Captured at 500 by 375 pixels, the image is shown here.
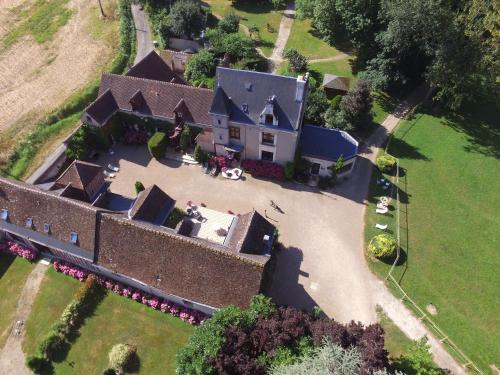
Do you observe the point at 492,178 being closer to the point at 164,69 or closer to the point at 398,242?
the point at 398,242

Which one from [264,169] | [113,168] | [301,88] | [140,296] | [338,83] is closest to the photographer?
[140,296]

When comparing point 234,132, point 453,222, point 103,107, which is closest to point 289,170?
point 234,132

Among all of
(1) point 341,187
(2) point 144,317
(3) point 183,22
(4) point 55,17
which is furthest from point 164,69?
(4) point 55,17

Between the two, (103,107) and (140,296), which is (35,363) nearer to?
(140,296)

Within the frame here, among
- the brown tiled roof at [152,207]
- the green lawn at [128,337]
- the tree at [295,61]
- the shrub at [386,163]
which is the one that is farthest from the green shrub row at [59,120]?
the shrub at [386,163]

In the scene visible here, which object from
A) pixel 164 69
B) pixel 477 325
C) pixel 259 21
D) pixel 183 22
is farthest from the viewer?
pixel 259 21

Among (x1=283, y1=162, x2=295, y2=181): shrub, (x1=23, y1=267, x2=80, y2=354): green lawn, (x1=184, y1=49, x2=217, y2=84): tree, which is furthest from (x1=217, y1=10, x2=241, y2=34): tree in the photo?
(x1=23, y1=267, x2=80, y2=354): green lawn
